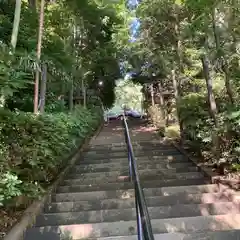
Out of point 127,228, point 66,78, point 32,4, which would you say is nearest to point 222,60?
point 127,228

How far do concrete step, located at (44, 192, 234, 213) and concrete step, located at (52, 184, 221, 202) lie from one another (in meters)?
0.23

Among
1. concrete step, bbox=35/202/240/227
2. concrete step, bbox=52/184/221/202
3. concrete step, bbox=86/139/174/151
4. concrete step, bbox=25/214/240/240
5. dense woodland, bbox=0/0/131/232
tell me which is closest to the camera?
dense woodland, bbox=0/0/131/232

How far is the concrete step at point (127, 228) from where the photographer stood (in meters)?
3.39

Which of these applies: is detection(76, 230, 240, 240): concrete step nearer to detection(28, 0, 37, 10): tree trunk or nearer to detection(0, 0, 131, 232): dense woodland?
detection(0, 0, 131, 232): dense woodland

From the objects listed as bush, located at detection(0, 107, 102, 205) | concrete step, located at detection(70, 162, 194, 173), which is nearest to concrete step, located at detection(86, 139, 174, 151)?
concrete step, located at detection(70, 162, 194, 173)

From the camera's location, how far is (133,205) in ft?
13.7

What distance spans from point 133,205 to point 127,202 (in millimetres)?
111

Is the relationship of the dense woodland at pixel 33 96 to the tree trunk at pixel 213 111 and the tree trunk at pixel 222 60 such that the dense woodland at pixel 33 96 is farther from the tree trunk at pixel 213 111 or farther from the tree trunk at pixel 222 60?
the tree trunk at pixel 222 60

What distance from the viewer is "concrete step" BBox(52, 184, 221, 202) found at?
459cm

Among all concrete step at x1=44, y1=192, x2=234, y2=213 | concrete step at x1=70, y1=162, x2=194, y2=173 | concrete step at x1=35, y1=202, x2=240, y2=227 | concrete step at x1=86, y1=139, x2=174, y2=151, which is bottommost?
concrete step at x1=35, y1=202, x2=240, y2=227

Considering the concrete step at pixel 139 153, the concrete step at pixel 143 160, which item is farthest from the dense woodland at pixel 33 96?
the concrete step at pixel 139 153

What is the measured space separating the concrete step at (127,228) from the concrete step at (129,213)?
0.84 ft

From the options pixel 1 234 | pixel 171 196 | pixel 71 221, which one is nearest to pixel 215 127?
pixel 171 196

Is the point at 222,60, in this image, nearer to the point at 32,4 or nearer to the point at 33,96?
the point at 33,96
